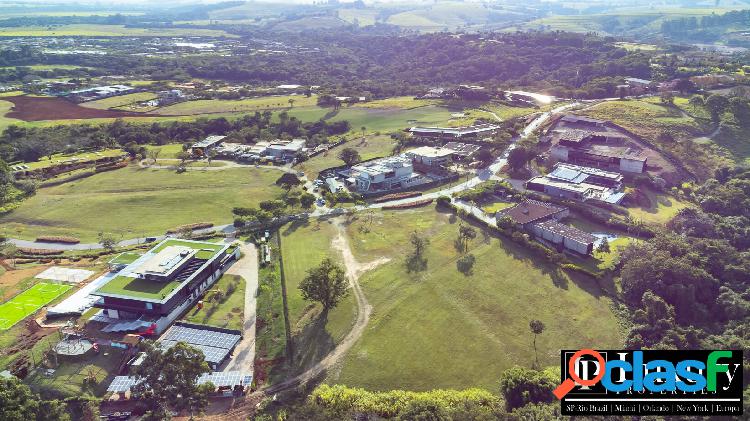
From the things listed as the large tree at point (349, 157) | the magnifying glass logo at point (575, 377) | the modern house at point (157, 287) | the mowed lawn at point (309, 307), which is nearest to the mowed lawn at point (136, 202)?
the large tree at point (349, 157)

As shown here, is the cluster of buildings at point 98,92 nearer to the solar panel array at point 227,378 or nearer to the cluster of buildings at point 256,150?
the cluster of buildings at point 256,150

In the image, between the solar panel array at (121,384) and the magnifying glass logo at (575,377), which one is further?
the solar panel array at (121,384)

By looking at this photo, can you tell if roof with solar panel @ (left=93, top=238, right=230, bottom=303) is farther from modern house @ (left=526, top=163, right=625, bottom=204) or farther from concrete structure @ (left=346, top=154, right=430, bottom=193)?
modern house @ (left=526, top=163, right=625, bottom=204)

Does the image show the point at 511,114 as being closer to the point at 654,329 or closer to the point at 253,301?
the point at 654,329

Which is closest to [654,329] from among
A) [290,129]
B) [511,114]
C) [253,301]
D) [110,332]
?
[253,301]

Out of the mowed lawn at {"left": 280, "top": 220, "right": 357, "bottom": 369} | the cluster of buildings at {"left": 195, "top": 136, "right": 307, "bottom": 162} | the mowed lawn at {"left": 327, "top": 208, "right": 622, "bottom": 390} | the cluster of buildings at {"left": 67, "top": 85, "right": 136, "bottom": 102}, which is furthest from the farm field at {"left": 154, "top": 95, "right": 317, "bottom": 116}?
the mowed lawn at {"left": 327, "top": 208, "right": 622, "bottom": 390}

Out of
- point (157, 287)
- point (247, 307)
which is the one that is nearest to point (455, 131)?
point (247, 307)
